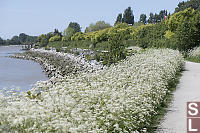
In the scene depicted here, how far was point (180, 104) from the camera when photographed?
8.27m

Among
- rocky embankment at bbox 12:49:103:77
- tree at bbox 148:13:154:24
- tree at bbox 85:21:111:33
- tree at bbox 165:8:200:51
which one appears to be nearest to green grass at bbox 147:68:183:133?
rocky embankment at bbox 12:49:103:77

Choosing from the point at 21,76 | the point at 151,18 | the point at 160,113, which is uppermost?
the point at 151,18

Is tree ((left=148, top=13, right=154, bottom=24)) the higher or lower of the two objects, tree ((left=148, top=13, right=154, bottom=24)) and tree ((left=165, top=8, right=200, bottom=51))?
the higher

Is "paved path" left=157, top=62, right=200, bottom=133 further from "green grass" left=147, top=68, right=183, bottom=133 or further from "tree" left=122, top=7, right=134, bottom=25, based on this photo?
"tree" left=122, top=7, right=134, bottom=25

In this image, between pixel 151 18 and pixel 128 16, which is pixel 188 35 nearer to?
pixel 128 16

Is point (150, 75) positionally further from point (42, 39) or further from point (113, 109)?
point (42, 39)

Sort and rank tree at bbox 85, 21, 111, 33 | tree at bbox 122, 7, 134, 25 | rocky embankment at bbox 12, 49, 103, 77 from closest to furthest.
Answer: rocky embankment at bbox 12, 49, 103, 77 → tree at bbox 85, 21, 111, 33 → tree at bbox 122, 7, 134, 25

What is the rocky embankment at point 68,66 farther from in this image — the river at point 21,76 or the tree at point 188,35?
the tree at point 188,35

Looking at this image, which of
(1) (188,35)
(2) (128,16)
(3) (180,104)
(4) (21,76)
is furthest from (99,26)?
(3) (180,104)

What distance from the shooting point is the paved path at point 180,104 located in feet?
20.6

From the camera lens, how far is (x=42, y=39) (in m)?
81.9

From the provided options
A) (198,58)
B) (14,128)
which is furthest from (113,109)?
(198,58)

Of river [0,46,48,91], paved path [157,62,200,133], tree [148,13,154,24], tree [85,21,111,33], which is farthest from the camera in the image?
tree [148,13,154,24]

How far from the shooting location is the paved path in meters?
6.28
